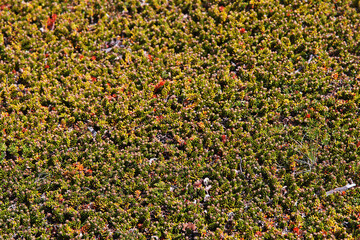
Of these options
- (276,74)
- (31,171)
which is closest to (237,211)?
(276,74)

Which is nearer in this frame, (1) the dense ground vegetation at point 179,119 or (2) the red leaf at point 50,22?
(1) the dense ground vegetation at point 179,119

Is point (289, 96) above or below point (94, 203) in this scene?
above

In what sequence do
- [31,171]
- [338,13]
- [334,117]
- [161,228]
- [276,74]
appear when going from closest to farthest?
[161,228], [31,171], [334,117], [276,74], [338,13]

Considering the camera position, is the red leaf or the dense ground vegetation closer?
the dense ground vegetation

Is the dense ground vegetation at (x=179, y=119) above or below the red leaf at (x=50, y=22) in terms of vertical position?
below

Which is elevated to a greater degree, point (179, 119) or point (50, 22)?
point (50, 22)

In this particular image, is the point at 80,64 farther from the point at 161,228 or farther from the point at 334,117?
the point at 334,117

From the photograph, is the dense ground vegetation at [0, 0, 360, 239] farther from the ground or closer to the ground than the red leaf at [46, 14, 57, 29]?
closer to the ground

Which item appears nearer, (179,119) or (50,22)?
(179,119)
